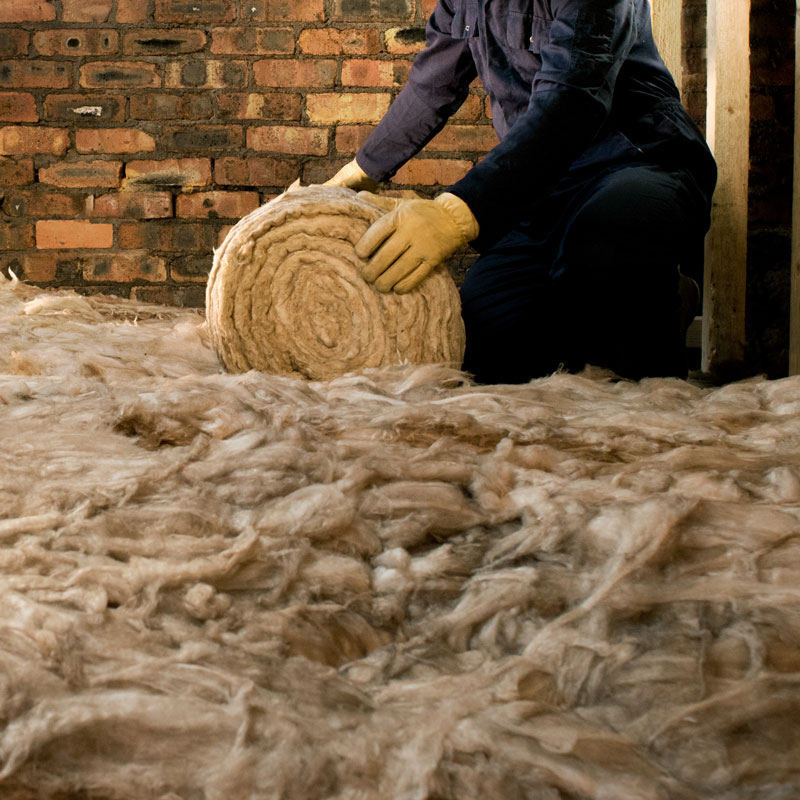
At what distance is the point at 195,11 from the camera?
2.76 m

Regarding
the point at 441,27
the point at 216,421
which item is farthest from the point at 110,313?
the point at 216,421

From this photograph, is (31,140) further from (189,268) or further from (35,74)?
(189,268)

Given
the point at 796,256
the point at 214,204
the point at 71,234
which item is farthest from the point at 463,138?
the point at 71,234

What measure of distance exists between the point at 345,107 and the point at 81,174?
3.19 ft

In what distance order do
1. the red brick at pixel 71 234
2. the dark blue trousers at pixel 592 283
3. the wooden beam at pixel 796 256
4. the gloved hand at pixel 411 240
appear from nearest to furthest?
the gloved hand at pixel 411 240, the dark blue trousers at pixel 592 283, the wooden beam at pixel 796 256, the red brick at pixel 71 234

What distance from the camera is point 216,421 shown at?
916 mm

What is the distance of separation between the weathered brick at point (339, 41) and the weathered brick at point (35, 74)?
0.84 metres

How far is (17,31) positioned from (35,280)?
2.81ft

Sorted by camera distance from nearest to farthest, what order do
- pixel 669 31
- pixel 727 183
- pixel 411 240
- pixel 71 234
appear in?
1. pixel 411 240
2. pixel 727 183
3. pixel 669 31
4. pixel 71 234

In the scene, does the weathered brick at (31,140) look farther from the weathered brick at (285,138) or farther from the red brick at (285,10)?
the red brick at (285,10)

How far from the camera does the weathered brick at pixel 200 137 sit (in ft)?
9.23

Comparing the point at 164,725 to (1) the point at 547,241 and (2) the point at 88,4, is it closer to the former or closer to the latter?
(1) the point at 547,241

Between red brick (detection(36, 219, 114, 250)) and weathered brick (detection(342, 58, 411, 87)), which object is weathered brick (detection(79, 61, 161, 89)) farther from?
weathered brick (detection(342, 58, 411, 87))

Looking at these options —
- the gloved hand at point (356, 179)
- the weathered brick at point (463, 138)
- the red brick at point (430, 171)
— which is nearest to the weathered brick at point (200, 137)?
the red brick at point (430, 171)
